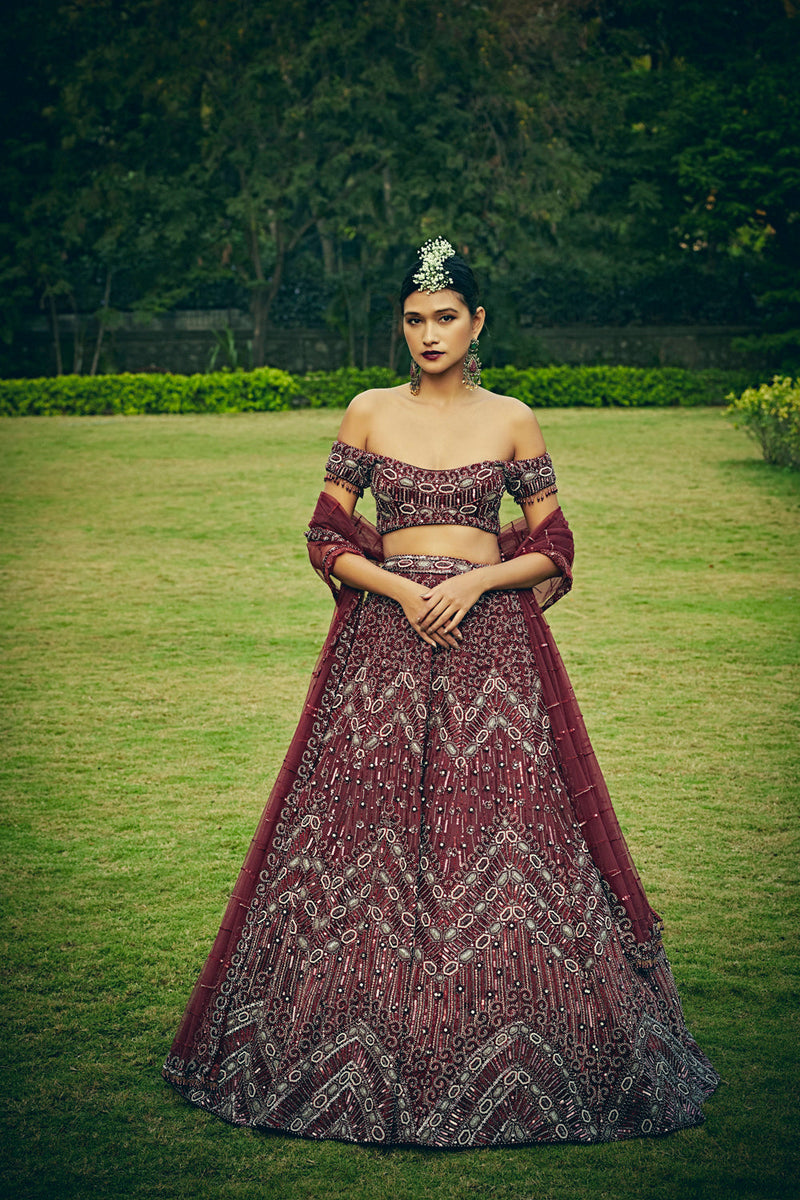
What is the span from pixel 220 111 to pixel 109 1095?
2453cm

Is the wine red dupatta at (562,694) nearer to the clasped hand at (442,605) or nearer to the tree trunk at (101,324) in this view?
the clasped hand at (442,605)

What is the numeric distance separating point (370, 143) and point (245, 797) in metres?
21.5

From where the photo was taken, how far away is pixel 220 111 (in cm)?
2494

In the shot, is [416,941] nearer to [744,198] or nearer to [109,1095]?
[109,1095]

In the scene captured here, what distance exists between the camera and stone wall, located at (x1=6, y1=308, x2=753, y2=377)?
89.6 ft

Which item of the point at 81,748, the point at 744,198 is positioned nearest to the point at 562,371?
the point at 744,198

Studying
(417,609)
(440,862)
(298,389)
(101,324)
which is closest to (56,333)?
(101,324)

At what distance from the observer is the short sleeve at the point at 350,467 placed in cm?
311

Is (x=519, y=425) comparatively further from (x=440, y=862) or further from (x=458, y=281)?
→ (x=440, y=862)

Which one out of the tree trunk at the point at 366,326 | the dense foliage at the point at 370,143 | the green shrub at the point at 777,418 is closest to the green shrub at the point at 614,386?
the dense foliage at the point at 370,143

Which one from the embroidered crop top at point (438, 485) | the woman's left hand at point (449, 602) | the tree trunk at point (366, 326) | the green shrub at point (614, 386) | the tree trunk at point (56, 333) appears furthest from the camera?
the tree trunk at point (366, 326)

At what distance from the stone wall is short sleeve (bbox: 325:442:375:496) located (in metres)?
24.7

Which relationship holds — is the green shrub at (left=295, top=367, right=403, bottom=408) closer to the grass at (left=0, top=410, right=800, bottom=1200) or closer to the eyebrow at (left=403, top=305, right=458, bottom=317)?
the grass at (left=0, top=410, right=800, bottom=1200)

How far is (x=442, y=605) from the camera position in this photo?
2.93m
